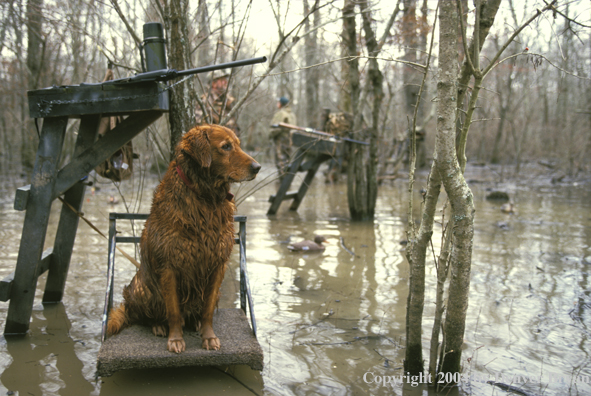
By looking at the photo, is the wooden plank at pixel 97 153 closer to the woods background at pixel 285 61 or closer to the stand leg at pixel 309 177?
the woods background at pixel 285 61

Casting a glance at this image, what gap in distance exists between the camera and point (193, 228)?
130 inches

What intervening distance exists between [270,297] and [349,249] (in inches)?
103

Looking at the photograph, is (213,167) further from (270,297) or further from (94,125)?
(270,297)

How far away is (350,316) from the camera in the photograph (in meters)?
4.84

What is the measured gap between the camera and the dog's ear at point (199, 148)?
3.24 metres

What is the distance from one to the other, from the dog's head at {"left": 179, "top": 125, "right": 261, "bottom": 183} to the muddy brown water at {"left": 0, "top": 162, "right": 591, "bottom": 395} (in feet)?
4.99

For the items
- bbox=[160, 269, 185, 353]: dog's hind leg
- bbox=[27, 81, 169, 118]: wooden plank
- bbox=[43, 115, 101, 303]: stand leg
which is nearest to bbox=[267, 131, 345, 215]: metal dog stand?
bbox=[43, 115, 101, 303]: stand leg

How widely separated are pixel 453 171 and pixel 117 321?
8.89 ft

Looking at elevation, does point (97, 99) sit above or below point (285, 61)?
below

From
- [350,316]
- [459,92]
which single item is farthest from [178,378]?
[459,92]

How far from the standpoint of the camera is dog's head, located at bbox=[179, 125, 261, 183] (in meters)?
3.25

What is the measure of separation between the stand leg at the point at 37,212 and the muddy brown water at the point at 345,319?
0.45 metres

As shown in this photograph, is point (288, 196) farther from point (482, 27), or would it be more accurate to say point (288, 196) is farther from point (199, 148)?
point (482, 27)

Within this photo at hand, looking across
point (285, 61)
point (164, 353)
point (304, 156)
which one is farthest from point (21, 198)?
point (285, 61)
